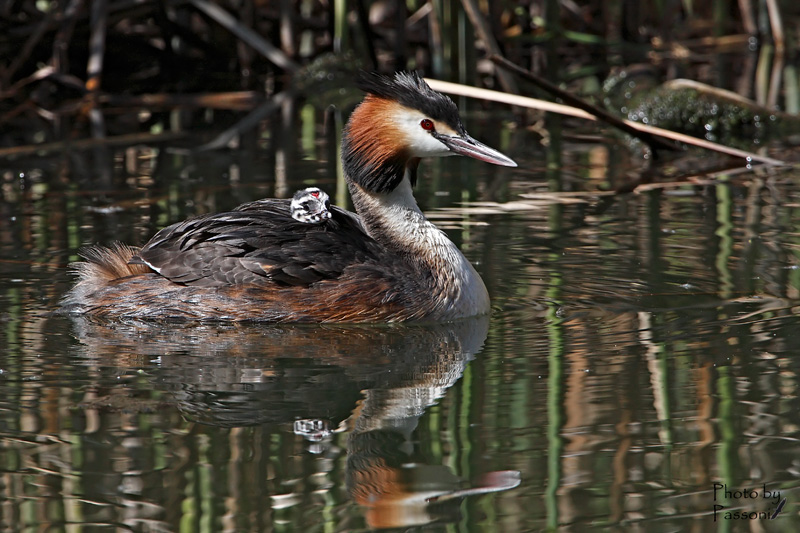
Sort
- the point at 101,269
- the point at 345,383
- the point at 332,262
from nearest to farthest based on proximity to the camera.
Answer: the point at 345,383 < the point at 332,262 < the point at 101,269

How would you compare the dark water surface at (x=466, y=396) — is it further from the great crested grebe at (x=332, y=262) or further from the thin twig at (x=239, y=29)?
the thin twig at (x=239, y=29)

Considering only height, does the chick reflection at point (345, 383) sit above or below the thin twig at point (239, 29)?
below

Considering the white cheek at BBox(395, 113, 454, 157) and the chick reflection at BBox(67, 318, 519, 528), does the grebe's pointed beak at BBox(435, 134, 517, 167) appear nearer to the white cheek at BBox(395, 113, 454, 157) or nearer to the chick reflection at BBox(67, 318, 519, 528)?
the white cheek at BBox(395, 113, 454, 157)

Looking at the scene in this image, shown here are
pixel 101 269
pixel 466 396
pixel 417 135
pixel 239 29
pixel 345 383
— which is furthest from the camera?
pixel 239 29

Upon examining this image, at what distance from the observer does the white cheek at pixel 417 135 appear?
5719mm

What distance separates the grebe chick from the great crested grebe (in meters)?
0.05

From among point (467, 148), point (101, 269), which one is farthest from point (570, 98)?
point (101, 269)

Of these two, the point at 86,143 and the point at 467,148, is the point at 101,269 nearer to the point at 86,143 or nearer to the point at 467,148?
the point at 467,148

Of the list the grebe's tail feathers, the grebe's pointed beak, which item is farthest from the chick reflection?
the grebe's pointed beak

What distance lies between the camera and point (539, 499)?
356cm

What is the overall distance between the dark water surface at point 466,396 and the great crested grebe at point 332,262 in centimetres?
12

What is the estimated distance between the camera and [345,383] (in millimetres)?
4738

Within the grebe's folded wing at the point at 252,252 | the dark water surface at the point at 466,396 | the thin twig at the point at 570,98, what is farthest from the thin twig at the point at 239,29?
the grebe's folded wing at the point at 252,252

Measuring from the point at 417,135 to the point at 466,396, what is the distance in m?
1.65
